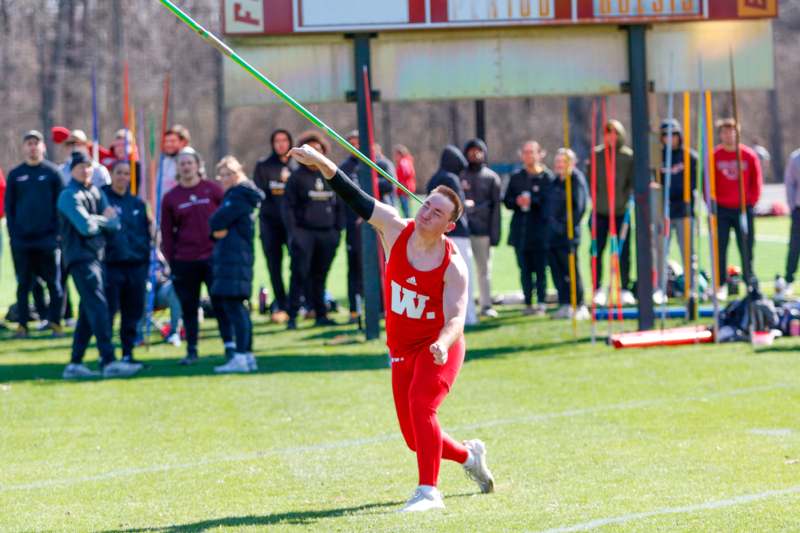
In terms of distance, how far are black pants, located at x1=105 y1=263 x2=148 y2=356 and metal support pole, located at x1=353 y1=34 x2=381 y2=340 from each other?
2315 mm

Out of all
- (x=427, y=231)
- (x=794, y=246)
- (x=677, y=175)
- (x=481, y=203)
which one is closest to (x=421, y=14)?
(x=481, y=203)

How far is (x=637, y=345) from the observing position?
1438 cm

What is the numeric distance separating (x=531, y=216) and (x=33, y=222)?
17.8 feet

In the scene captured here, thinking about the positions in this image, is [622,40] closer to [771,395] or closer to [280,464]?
[771,395]

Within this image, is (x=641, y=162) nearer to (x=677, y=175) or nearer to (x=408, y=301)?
(x=677, y=175)

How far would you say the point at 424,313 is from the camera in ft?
26.6

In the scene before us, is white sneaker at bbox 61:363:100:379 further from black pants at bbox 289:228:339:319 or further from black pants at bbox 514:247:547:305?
black pants at bbox 514:247:547:305

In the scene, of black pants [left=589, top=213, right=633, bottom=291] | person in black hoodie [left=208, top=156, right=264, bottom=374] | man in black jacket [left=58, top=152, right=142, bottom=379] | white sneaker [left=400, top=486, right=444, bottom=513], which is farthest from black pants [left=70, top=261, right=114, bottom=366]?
black pants [left=589, top=213, right=633, bottom=291]

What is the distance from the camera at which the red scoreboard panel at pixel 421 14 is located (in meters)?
14.6

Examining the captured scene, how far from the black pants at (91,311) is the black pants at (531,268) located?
18.7ft

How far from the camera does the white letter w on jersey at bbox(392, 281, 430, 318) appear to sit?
8102mm

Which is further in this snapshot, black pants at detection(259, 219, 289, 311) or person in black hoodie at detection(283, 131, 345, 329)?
black pants at detection(259, 219, 289, 311)

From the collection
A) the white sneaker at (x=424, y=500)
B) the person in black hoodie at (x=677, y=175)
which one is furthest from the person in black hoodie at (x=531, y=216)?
the white sneaker at (x=424, y=500)

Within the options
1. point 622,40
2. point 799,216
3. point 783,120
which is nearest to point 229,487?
point 622,40
